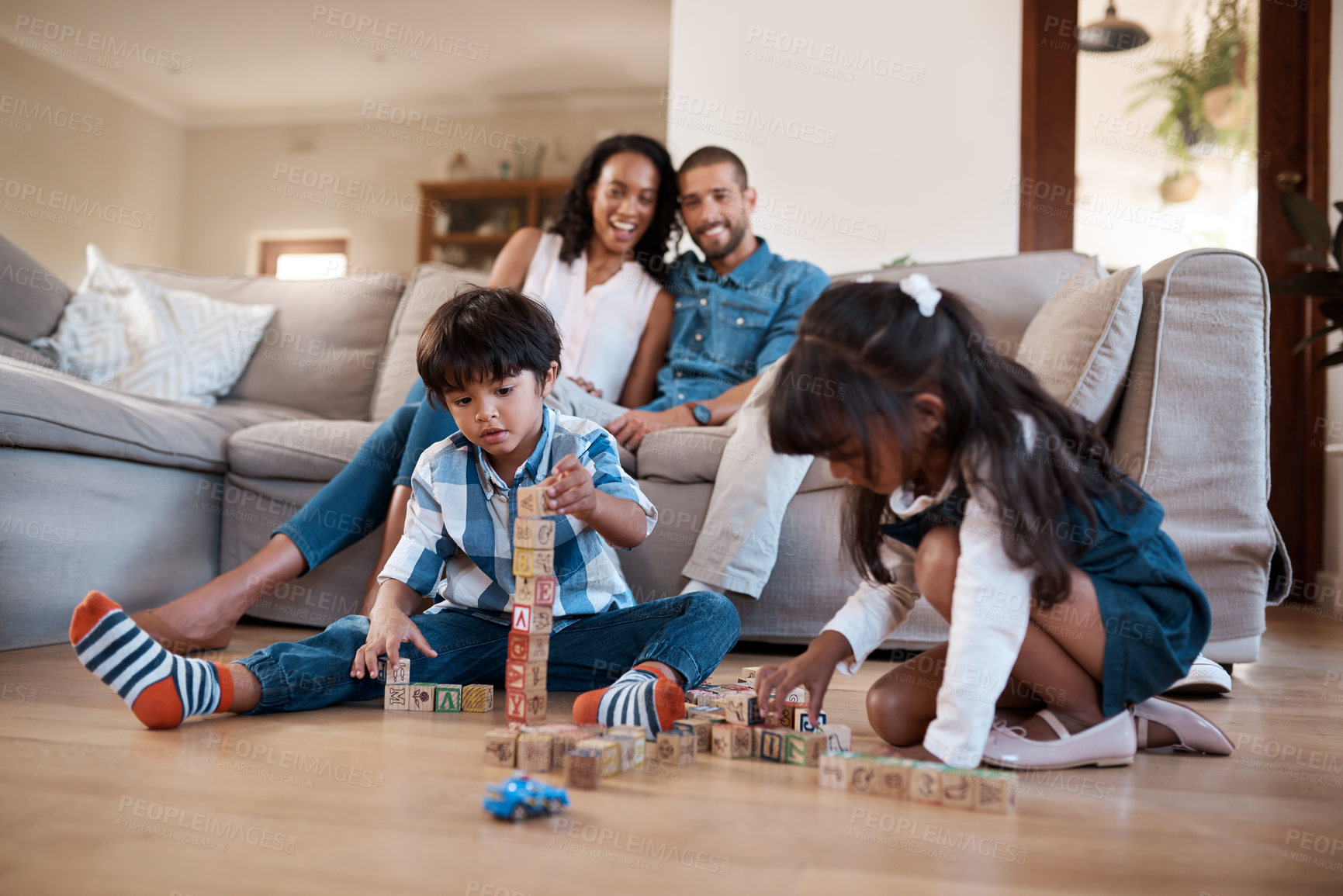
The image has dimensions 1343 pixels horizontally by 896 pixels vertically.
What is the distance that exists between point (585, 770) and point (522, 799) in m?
0.13

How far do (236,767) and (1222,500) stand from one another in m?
1.65

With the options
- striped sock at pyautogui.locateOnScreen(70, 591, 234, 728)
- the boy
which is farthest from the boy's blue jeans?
striped sock at pyautogui.locateOnScreen(70, 591, 234, 728)

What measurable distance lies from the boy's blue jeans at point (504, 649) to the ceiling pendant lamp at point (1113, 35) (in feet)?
10.1

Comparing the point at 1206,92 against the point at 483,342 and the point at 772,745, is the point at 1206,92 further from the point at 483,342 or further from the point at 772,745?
the point at 772,745

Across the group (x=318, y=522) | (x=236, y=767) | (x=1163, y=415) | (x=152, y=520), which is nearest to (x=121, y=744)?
(x=236, y=767)

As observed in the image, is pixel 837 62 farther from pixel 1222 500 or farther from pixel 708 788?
pixel 708 788

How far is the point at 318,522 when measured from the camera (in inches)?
→ 70.1

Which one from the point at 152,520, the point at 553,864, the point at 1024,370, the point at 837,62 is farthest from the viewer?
the point at 837,62

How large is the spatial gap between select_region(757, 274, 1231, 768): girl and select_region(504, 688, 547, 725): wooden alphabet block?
27 cm

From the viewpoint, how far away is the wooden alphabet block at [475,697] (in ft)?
4.39

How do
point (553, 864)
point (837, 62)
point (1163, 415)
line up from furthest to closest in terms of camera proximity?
point (837, 62), point (1163, 415), point (553, 864)

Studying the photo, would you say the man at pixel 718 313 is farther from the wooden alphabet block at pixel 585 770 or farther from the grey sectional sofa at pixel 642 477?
the wooden alphabet block at pixel 585 770

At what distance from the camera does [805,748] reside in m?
1.08

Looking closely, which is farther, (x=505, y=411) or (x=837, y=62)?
(x=837, y=62)
